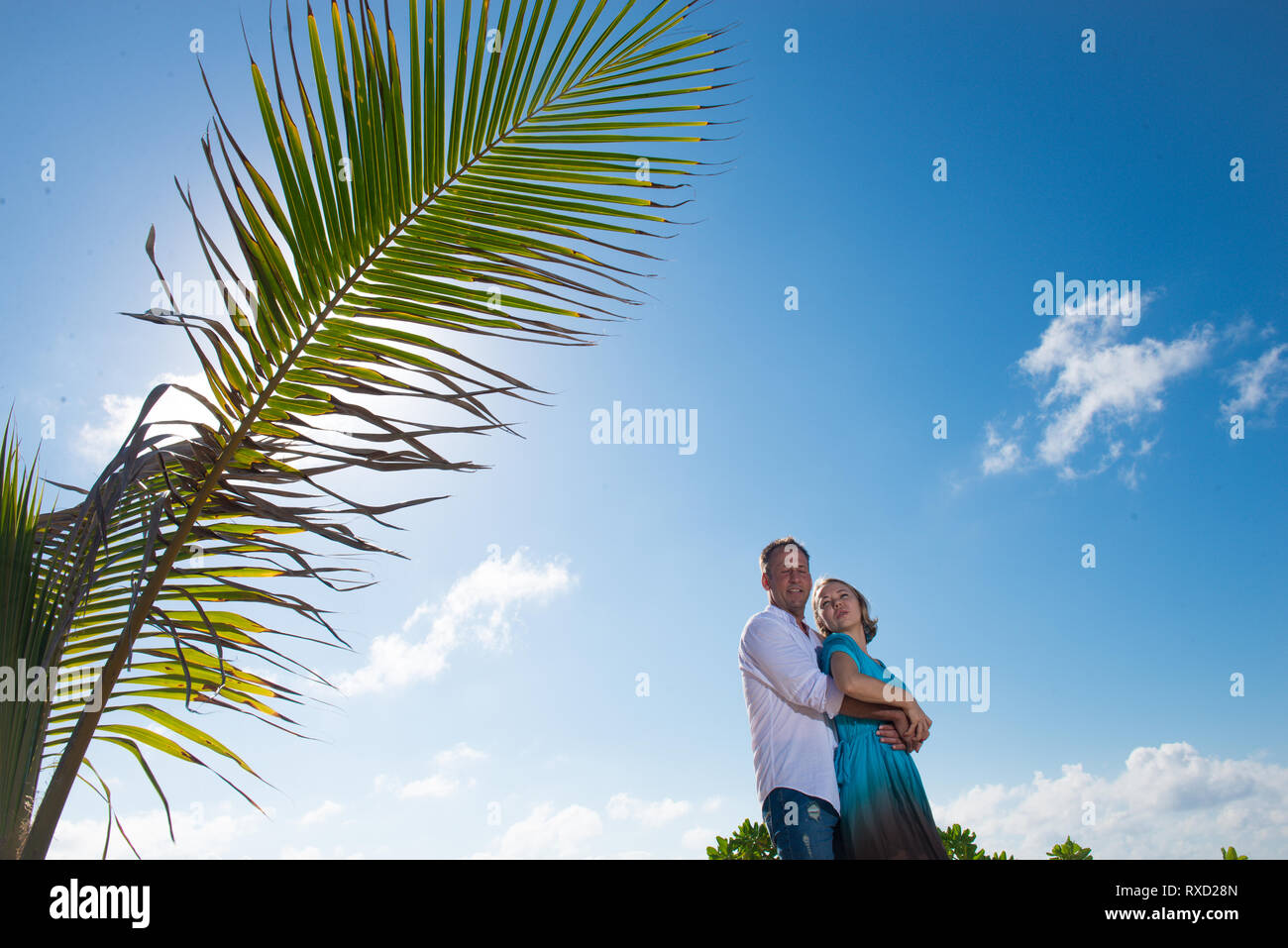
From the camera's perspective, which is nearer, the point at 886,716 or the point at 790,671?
the point at 886,716

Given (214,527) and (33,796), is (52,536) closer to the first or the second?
(214,527)

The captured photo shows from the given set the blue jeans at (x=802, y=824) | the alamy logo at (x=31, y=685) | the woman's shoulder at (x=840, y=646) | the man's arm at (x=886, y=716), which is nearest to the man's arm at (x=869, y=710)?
the man's arm at (x=886, y=716)

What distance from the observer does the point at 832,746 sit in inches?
123

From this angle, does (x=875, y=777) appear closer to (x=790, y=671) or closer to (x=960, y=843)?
(x=790, y=671)

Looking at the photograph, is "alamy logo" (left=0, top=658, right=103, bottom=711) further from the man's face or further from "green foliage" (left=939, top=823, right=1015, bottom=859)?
"green foliage" (left=939, top=823, right=1015, bottom=859)

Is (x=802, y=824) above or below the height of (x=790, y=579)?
below

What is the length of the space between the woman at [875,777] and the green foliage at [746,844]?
123 inches

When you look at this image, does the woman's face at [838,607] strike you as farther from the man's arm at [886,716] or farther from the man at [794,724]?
the man's arm at [886,716]

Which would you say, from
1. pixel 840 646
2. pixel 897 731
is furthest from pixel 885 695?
pixel 840 646

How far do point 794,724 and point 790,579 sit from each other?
0.68 meters

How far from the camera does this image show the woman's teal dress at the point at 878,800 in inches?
112
